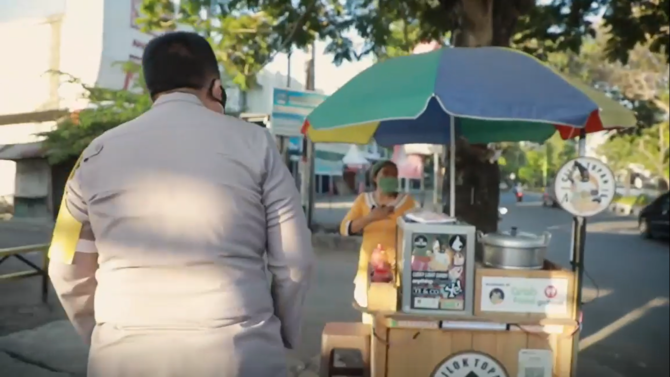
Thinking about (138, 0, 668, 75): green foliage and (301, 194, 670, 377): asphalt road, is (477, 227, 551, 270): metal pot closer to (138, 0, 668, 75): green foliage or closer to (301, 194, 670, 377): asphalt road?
(301, 194, 670, 377): asphalt road

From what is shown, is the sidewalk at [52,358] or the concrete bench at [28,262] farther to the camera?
the sidewalk at [52,358]

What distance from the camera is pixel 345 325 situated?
4301 millimetres

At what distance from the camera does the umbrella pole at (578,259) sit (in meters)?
3.48

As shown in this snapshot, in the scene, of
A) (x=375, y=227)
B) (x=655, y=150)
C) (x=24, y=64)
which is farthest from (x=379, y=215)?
(x=655, y=150)

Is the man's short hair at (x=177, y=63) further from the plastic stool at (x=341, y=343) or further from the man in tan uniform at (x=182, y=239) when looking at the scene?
the plastic stool at (x=341, y=343)

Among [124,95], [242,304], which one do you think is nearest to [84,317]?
[242,304]

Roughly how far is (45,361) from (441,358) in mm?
3287

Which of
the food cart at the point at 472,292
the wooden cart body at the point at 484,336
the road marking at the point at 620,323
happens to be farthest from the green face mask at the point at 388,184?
the road marking at the point at 620,323

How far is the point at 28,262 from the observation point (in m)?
5.64

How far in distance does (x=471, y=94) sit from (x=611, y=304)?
23.2 ft

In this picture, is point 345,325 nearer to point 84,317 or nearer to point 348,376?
point 348,376

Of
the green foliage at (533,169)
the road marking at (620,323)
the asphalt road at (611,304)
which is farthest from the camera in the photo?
the green foliage at (533,169)

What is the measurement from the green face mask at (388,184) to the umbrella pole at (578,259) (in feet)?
4.00

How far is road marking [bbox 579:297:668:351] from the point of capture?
693 cm
